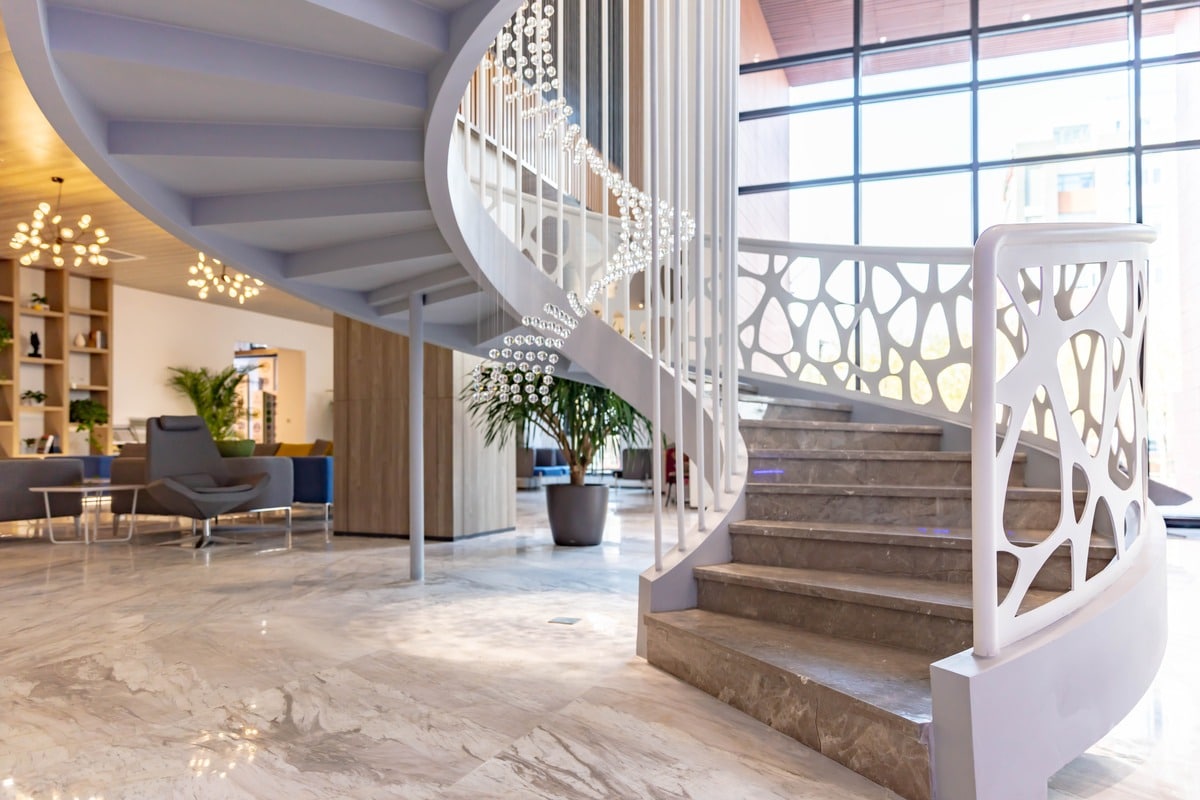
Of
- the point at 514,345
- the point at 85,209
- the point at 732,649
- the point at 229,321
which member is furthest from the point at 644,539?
the point at 229,321

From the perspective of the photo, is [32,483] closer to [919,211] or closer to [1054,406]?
[1054,406]

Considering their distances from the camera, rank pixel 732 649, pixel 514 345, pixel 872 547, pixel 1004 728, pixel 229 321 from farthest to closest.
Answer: pixel 229 321
pixel 514 345
pixel 872 547
pixel 732 649
pixel 1004 728

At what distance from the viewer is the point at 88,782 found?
2082 mm

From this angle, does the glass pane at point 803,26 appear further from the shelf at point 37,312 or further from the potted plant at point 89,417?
the potted plant at point 89,417

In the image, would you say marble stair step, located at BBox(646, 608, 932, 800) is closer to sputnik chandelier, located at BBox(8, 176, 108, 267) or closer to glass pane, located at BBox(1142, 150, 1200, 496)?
sputnik chandelier, located at BBox(8, 176, 108, 267)

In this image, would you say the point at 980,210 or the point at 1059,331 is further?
the point at 980,210

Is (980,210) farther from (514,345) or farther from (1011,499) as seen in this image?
(1011,499)

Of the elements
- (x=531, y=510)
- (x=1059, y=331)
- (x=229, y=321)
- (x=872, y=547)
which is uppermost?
(x=229, y=321)

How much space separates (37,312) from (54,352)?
1.92 ft

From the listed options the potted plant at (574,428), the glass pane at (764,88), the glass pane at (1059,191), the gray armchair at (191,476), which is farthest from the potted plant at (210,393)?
the glass pane at (1059,191)

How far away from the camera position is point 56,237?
7.95 meters

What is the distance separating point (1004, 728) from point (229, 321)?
13857 millimetres

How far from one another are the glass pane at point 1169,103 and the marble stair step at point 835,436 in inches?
219

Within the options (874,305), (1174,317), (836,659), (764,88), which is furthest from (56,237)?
(1174,317)
